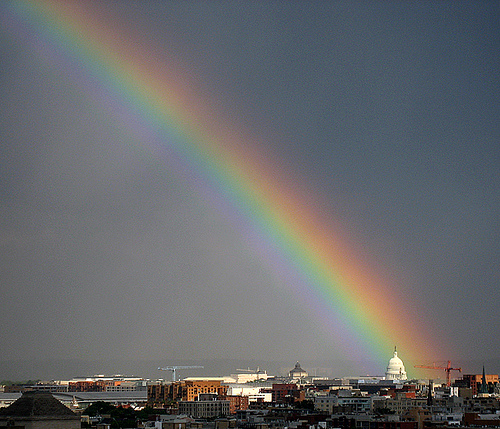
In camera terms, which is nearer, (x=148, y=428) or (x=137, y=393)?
(x=148, y=428)

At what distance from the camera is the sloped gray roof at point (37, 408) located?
179 feet

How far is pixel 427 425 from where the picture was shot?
67.3m

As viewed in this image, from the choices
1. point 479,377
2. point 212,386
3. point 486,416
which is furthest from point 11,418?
point 479,377

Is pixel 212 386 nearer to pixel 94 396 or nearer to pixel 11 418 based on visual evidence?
pixel 94 396

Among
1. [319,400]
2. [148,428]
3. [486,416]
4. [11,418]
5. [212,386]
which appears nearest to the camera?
[11,418]

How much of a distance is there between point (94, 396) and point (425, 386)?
54.6 metres

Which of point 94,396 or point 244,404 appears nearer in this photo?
point 244,404

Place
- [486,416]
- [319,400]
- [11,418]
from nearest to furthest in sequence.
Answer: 1. [11,418]
2. [486,416]
3. [319,400]

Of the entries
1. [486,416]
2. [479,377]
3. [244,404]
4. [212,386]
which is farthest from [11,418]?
[479,377]

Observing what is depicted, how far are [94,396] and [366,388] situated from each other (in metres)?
46.2

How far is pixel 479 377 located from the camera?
174125mm

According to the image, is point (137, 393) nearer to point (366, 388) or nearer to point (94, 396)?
point (94, 396)

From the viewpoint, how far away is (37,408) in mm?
54812

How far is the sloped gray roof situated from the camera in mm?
54688
